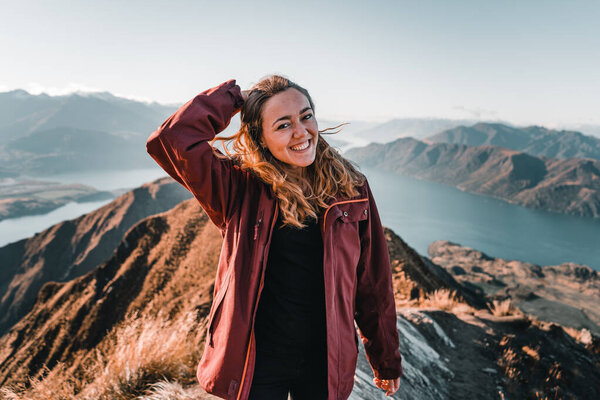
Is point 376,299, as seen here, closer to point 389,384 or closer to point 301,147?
point 389,384

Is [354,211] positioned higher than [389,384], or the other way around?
[354,211]

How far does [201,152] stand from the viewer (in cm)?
162

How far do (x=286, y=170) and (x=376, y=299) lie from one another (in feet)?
3.46

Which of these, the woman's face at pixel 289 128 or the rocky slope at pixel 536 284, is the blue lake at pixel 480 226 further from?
the woman's face at pixel 289 128

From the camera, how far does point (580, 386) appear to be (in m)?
4.53

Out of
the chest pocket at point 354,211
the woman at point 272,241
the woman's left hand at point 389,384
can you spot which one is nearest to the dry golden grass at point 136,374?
Result: the woman at point 272,241

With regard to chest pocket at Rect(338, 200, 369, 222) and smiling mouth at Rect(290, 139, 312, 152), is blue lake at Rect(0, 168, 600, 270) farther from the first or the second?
smiling mouth at Rect(290, 139, 312, 152)

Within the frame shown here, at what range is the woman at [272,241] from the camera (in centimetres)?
161

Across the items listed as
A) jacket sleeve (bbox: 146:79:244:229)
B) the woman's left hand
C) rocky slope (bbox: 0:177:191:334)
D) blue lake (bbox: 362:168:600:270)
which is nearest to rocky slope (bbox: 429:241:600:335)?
blue lake (bbox: 362:168:600:270)

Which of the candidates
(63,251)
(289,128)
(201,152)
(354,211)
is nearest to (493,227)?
Result: (63,251)

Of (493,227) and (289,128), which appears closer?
(289,128)

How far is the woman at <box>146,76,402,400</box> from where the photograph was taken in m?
1.61

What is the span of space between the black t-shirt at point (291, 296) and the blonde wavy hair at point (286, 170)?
136 millimetres

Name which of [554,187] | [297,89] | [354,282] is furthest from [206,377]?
[554,187]
